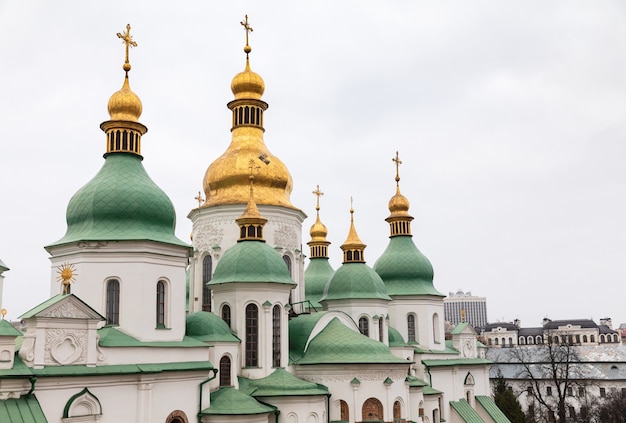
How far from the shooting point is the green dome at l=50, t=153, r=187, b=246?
21594mm

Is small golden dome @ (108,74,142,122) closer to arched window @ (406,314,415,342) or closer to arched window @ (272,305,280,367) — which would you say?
arched window @ (272,305,280,367)

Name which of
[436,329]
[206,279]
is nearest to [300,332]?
[206,279]

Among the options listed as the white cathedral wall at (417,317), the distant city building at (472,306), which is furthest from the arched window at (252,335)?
the distant city building at (472,306)

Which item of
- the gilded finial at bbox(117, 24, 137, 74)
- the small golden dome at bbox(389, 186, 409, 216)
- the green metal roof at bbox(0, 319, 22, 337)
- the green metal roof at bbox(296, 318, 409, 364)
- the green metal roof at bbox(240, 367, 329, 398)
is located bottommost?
the green metal roof at bbox(240, 367, 329, 398)

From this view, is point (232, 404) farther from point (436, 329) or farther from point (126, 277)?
point (436, 329)

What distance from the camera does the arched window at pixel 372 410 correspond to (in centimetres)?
2616

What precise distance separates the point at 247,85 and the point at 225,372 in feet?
51.8

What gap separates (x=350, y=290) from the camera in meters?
33.0

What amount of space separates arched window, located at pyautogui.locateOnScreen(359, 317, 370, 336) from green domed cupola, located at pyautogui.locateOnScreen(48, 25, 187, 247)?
13.1 metres

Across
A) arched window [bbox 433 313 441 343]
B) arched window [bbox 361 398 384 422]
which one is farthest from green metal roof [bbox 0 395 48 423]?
arched window [bbox 433 313 441 343]

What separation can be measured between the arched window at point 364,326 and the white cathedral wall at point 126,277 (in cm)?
1303

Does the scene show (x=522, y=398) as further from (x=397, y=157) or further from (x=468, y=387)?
(x=397, y=157)

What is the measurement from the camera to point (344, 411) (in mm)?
26078

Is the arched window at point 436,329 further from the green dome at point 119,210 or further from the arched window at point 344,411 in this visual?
the green dome at point 119,210
